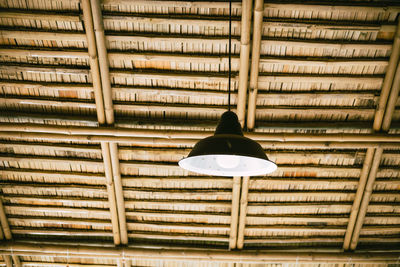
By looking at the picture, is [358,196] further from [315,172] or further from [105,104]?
[105,104]

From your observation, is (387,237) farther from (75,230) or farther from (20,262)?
(20,262)

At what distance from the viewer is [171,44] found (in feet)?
13.4

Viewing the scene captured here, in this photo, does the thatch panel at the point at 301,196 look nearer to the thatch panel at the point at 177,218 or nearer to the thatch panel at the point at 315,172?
the thatch panel at the point at 315,172

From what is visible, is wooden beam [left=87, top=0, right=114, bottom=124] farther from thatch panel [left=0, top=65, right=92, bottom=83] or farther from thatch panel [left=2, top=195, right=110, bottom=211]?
thatch panel [left=2, top=195, right=110, bottom=211]

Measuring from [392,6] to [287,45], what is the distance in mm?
1449

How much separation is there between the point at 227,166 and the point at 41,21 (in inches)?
148

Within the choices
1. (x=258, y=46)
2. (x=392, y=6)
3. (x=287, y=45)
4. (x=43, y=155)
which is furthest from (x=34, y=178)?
(x=392, y=6)

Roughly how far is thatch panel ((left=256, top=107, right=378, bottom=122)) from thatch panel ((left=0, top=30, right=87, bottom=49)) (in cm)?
299

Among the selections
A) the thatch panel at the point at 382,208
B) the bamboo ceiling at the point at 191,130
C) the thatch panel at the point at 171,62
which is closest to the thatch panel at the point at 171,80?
the bamboo ceiling at the point at 191,130

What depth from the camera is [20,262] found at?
573 cm

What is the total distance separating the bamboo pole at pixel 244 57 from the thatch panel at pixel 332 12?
37 cm

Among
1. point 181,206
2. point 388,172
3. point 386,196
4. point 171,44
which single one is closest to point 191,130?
point 171,44

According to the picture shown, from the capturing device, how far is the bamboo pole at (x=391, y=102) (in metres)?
4.06

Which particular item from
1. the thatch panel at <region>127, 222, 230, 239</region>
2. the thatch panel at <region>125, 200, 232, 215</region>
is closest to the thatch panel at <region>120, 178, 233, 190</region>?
the thatch panel at <region>125, 200, 232, 215</region>
